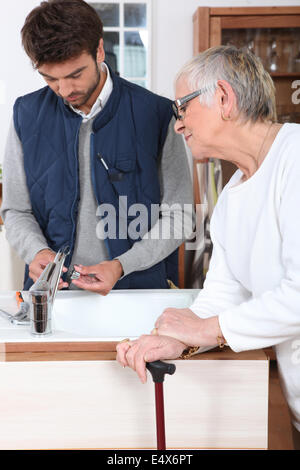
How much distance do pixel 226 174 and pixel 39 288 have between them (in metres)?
2.23

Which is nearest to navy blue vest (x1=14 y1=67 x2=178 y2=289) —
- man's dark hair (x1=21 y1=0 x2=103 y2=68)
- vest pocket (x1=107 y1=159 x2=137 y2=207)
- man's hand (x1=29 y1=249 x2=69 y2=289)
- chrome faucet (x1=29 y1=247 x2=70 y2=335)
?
vest pocket (x1=107 y1=159 x2=137 y2=207)

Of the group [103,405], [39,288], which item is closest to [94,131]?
[39,288]

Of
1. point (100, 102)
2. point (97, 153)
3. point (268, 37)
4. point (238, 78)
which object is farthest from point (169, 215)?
point (268, 37)

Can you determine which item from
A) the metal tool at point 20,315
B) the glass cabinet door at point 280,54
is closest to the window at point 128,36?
the glass cabinet door at point 280,54

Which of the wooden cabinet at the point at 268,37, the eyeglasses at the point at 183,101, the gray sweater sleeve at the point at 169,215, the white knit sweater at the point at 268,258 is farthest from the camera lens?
the wooden cabinet at the point at 268,37

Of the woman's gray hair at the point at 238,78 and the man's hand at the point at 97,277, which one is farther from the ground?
the woman's gray hair at the point at 238,78

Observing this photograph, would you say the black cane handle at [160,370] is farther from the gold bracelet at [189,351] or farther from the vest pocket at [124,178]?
the vest pocket at [124,178]

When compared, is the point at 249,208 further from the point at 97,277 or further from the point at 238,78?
the point at 97,277

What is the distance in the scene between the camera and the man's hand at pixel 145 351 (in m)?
1.04

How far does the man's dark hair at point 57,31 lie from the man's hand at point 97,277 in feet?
1.82

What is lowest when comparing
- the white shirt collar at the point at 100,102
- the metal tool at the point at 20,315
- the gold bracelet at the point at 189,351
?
the metal tool at the point at 20,315

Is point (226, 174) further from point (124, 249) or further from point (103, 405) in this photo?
point (103, 405)

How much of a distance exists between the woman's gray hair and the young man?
20.8 inches
